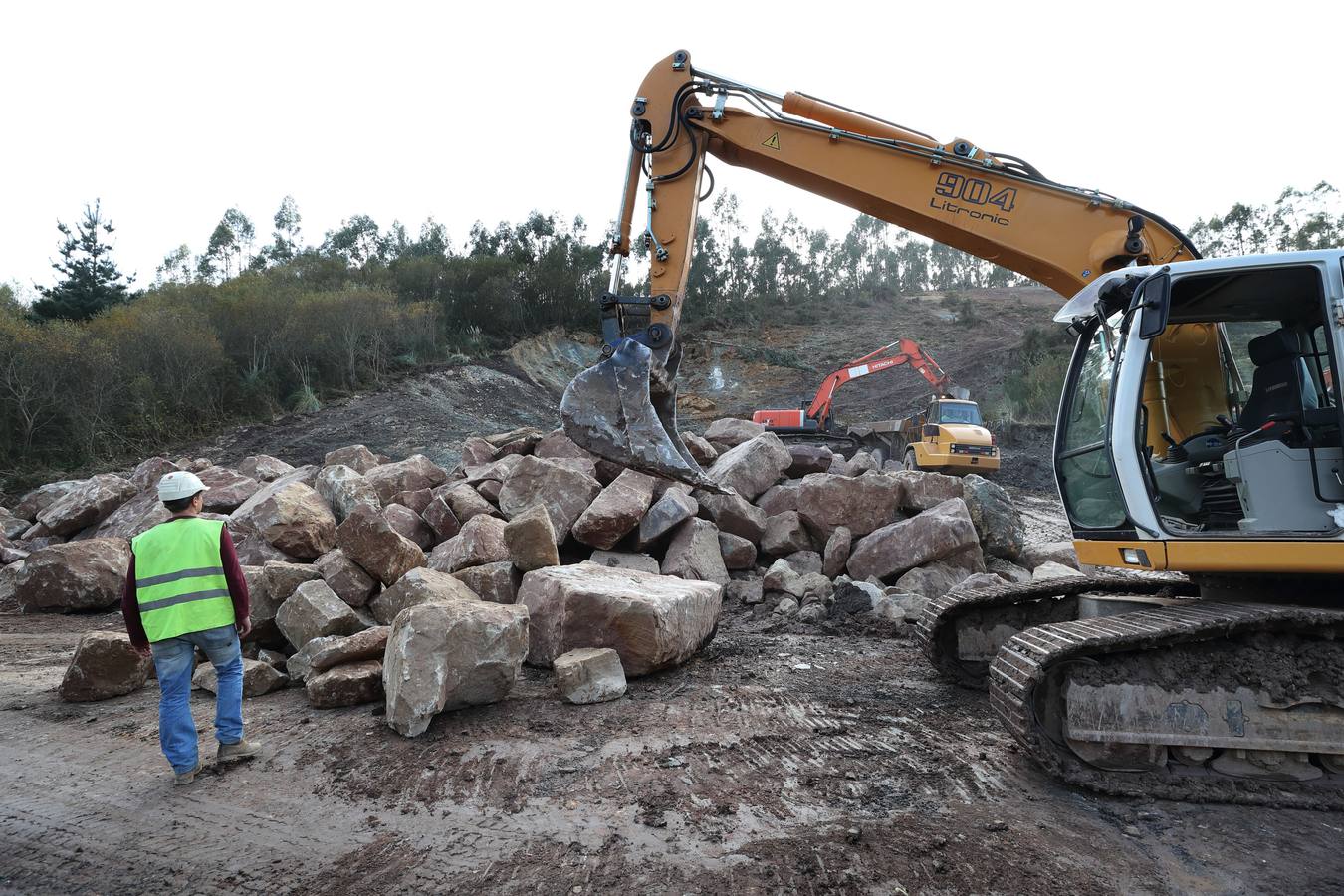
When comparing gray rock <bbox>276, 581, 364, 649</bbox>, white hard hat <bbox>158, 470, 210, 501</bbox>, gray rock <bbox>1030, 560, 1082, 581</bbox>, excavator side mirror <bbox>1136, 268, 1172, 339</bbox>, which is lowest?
gray rock <bbox>1030, 560, 1082, 581</bbox>

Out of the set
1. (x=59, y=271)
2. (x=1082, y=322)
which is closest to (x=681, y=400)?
(x=59, y=271)

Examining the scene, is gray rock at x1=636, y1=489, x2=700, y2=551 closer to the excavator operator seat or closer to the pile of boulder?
the pile of boulder

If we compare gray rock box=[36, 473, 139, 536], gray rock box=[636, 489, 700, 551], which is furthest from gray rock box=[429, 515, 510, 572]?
gray rock box=[36, 473, 139, 536]

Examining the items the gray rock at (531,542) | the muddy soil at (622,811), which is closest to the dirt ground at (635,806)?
the muddy soil at (622,811)

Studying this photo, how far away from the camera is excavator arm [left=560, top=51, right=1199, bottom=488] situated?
472 centimetres

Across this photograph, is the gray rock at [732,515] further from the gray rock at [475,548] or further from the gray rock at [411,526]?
the gray rock at [411,526]

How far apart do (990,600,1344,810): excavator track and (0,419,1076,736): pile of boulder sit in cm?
209

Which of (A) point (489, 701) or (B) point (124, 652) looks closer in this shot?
(A) point (489, 701)

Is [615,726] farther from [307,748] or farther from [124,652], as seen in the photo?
[124,652]

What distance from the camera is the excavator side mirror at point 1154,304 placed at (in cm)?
365

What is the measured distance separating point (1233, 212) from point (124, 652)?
1732 inches

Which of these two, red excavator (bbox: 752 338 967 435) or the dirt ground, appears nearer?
the dirt ground

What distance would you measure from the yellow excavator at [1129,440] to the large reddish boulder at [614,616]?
79 centimetres

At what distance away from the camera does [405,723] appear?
384 cm
